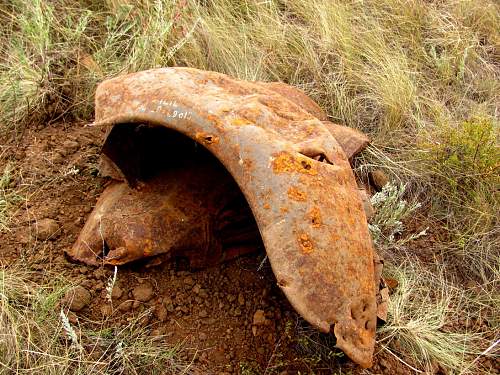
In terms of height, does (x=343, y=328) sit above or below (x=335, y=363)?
above

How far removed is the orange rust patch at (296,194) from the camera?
1639mm

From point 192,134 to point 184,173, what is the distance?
23.4 inches

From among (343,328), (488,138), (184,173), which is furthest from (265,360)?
(488,138)

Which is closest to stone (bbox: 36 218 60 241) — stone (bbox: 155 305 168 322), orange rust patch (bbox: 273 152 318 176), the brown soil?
the brown soil

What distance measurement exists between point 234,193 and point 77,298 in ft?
2.31

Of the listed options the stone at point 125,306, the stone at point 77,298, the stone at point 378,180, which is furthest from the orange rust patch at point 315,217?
the stone at point 378,180

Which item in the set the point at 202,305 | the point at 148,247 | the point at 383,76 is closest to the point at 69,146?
the point at 148,247

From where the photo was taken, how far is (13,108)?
2.85 metres

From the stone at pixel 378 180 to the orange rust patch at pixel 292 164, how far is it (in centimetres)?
135

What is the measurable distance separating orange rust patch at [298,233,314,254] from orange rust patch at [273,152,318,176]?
197 mm

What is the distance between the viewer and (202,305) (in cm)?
215

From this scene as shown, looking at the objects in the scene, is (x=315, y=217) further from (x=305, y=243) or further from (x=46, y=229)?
(x=46, y=229)

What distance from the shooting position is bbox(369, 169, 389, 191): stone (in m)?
→ 2.98

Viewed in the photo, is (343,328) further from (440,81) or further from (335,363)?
(440,81)
